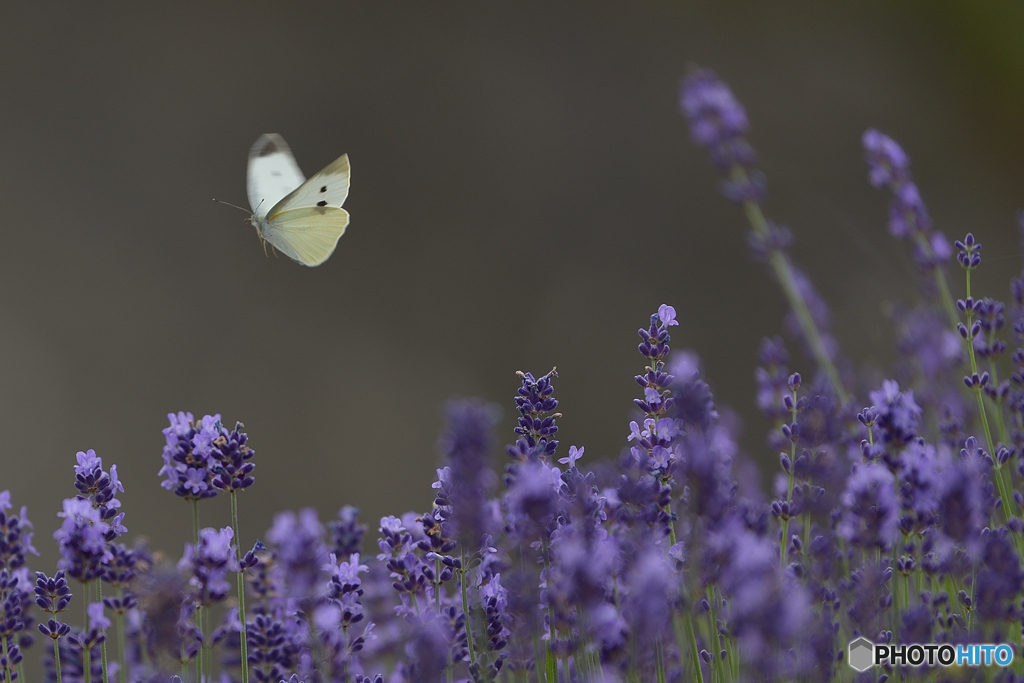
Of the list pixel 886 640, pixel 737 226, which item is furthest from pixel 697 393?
pixel 737 226

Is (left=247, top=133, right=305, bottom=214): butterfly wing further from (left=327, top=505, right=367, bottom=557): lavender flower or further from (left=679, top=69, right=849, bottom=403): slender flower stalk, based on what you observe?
(left=327, top=505, right=367, bottom=557): lavender flower

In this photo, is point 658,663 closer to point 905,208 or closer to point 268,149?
point 905,208

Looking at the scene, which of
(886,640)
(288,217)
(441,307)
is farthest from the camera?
(441,307)

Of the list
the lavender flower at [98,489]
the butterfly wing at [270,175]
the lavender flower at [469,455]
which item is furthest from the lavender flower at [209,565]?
the butterfly wing at [270,175]

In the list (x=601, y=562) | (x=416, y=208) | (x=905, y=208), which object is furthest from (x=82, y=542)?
(x=416, y=208)

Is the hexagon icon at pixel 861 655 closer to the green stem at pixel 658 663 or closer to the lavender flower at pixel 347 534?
the green stem at pixel 658 663

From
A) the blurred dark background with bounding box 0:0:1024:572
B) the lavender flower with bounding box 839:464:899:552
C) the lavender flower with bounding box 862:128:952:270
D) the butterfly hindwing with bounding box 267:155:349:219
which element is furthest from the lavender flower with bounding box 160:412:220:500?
the blurred dark background with bounding box 0:0:1024:572

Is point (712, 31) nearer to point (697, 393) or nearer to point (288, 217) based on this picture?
point (288, 217)
